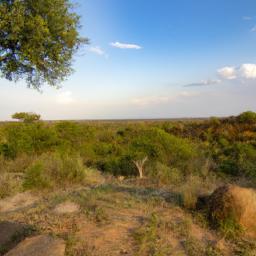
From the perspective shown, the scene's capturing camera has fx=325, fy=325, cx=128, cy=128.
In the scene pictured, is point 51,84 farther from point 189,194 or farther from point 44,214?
point 189,194

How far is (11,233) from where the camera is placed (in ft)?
18.0

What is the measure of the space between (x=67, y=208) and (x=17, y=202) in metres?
2.51

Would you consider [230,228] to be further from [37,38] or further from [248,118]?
[248,118]

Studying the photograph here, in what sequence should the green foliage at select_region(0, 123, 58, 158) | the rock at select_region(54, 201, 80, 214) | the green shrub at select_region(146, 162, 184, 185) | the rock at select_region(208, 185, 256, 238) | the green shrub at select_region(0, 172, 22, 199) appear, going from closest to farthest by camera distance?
the rock at select_region(208, 185, 256, 238) → the rock at select_region(54, 201, 80, 214) → the green shrub at select_region(0, 172, 22, 199) → the green shrub at select_region(146, 162, 184, 185) → the green foliage at select_region(0, 123, 58, 158)

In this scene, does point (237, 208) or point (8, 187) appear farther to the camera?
point (8, 187)

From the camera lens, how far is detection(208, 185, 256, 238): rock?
18.1 ft

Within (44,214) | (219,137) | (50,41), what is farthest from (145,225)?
(219,137)

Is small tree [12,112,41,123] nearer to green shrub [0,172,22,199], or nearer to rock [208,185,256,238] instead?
green shrub [0,172,22,199]

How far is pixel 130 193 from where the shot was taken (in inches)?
313

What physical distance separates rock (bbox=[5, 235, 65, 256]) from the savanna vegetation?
0.15 metres

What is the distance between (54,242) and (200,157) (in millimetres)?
11431

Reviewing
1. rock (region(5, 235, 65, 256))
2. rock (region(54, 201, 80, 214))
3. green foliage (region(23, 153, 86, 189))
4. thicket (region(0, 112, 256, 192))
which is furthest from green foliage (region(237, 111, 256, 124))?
rock (region(5, 235, 65, 256))

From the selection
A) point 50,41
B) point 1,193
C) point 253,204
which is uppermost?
point 50,41

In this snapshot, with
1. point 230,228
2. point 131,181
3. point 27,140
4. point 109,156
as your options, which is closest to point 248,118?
point 109,156
